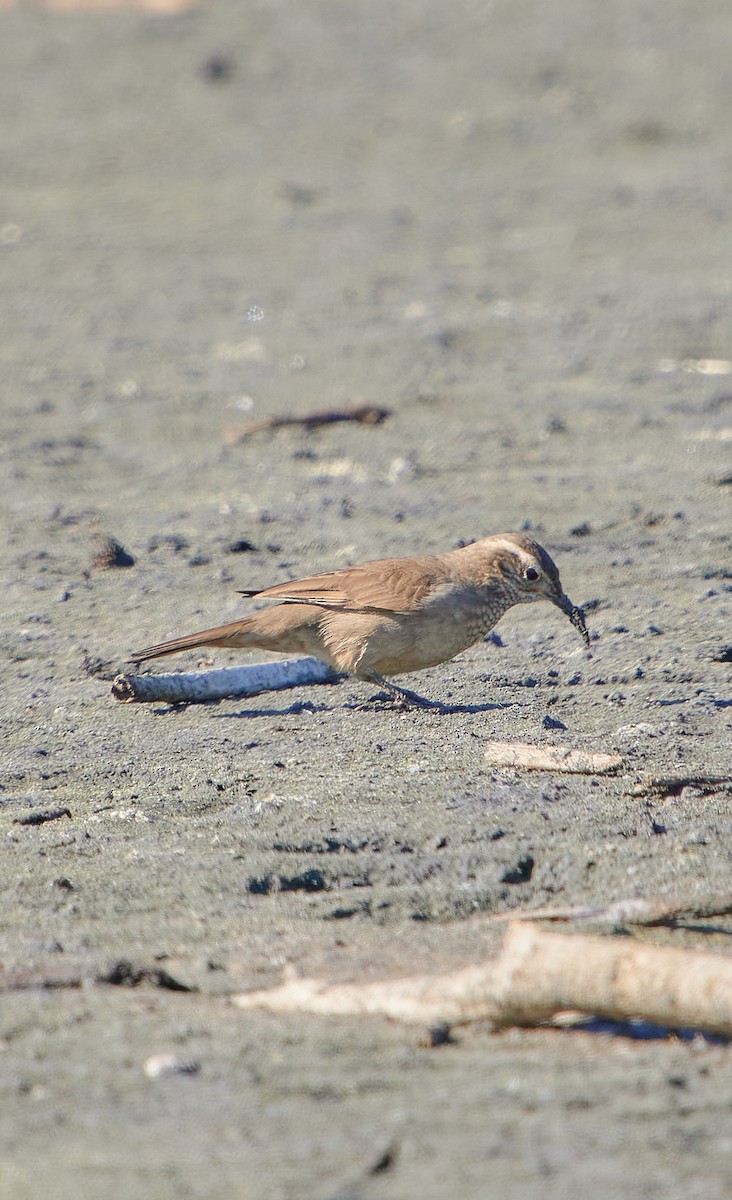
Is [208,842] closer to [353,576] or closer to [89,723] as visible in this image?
[89,723]

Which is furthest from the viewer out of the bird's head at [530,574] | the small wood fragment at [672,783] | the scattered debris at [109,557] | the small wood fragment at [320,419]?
the small wood fragment at [320,419]

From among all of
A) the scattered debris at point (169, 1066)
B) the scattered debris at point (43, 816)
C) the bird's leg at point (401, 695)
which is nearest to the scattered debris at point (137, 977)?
the scattered debris at point (169, 1066)

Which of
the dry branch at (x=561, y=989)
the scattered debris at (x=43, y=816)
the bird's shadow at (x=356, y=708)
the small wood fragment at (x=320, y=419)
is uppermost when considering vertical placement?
the dry branch at (x=561, y=989)

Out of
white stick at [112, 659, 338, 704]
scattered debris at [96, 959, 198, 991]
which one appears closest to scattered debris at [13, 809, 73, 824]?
white stick at [112, 659, 338, 704]

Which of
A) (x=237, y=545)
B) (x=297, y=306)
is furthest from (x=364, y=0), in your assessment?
(x=237, y=545)

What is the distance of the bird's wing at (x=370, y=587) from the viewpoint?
241 inches

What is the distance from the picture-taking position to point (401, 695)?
233 inches

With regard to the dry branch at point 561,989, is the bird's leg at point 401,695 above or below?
below

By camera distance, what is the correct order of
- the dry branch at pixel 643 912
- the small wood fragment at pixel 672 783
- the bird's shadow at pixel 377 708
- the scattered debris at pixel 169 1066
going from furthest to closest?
the bird's shadow at pixel 377 708 → the small wood fragment at pixel 672 783 → the dry branch at pixel 643 912 → the scattered debris at pixel 169 1066

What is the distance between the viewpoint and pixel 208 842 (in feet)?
14.7

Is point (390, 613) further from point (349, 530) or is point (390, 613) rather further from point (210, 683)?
point (349, 530)

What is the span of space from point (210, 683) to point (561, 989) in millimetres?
2940

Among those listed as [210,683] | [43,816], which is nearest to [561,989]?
[43,816]

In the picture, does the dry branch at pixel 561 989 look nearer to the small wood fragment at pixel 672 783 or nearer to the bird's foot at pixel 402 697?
the small wood fragment at pixel 672 783
